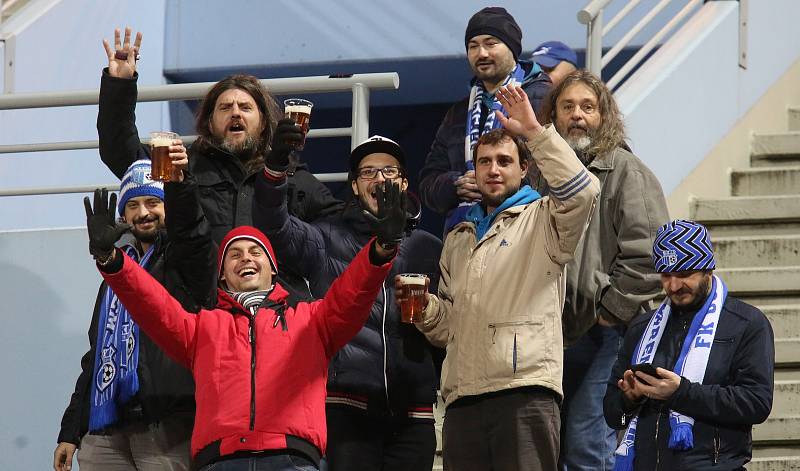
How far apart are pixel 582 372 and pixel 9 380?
9.32 feet

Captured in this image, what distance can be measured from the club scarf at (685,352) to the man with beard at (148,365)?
1517 mm

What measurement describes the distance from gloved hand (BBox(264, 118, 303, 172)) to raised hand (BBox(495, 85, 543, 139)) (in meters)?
0.68

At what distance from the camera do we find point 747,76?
8.45 metres

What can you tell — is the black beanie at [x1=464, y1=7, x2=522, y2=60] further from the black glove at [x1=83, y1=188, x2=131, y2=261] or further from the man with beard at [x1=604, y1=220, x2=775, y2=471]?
the black glove at [x1=83, y1=188, x2=131, y2=261]

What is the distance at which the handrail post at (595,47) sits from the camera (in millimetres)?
7242

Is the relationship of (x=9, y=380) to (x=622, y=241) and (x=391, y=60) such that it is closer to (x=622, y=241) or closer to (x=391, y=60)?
(x=622, y=241)

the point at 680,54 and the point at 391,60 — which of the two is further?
the point at 391,60

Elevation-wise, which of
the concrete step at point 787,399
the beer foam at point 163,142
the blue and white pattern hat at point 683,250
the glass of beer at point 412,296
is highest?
the beer foam at point 163,142

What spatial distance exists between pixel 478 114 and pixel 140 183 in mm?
1421

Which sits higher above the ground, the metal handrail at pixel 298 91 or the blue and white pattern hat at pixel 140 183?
the metal handrail at pixel 298 91

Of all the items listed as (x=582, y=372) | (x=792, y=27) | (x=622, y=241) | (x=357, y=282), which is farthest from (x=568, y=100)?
(x=792, y=27)

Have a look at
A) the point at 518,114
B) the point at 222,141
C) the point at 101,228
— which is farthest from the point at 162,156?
the point at 518,114

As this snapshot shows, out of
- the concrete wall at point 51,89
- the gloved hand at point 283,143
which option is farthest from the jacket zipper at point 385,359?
the concrete wall at point 51,89

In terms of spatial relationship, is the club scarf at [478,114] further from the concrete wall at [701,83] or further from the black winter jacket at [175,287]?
the concrete wall at [701,83]
